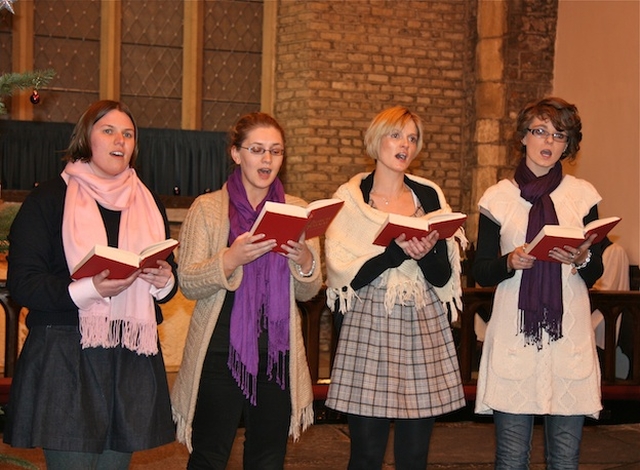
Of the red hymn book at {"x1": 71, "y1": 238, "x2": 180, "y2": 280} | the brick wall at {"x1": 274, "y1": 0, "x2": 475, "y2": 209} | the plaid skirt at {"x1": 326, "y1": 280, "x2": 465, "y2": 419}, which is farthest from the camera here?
the brick wall at {"x1": 274, "y1": 0, "x2": 475, "y2": 209}

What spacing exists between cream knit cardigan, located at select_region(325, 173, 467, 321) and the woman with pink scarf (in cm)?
77

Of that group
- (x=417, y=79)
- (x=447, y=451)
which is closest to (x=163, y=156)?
(x=417, y=79)

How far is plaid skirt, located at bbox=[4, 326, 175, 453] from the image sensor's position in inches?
123

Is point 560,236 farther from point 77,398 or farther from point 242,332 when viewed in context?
point 77,398

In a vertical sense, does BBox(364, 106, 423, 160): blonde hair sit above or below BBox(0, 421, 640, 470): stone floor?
above

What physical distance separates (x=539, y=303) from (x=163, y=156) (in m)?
6.95

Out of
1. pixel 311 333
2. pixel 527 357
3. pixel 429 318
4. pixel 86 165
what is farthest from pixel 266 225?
pixel 311 333

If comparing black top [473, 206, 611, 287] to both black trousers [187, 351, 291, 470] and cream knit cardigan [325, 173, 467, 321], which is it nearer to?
cream knit cardigan [325, 173, 467, 321]

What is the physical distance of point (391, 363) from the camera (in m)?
3.77

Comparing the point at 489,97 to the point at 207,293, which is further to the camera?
the point at 489,97

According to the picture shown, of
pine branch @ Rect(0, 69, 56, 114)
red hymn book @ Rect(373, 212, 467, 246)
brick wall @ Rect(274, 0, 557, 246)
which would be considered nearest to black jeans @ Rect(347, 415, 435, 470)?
red hymn book @ Rect(373, 212, 467, 246)

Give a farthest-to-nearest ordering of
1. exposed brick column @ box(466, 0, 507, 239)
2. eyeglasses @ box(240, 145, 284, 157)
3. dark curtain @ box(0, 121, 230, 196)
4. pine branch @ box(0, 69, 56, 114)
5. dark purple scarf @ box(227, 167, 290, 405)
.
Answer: exposed brick column @ box(466, 0, 507, 239) → dark curtain @ box(0, 121, 230, 196) → eyeglasses @ box(240, 145, 284, 157) → dark purple scarf @ box(227, 167, 290, 405) → pine branch @ box(0, 69, 56, 114)

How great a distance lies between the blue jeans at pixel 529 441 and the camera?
3.75 metres

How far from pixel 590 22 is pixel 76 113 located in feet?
17.8
